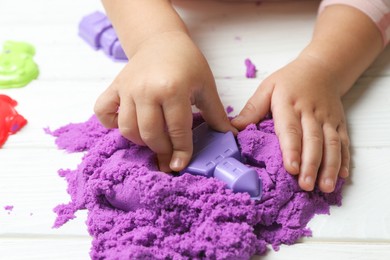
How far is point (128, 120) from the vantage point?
625 mm

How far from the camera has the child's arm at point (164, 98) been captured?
61 centimetres

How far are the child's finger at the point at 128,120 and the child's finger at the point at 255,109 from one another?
0.45 ft

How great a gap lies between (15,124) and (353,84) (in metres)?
0.49

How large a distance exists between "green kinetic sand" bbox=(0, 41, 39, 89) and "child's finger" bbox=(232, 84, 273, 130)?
0.34 meters

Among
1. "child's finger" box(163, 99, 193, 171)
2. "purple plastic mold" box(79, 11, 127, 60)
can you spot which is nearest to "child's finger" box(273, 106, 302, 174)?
"child's finger" box(163, 99, 193, 171)

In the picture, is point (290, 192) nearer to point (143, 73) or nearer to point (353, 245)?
point (353, 245)

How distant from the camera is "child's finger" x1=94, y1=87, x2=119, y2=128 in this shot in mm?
654

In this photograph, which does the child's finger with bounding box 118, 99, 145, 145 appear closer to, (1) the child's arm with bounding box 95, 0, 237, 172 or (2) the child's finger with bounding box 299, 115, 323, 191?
(1) the child's arm with bounding box 95, 0, 237, 172

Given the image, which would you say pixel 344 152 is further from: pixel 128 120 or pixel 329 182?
pixel 128 120

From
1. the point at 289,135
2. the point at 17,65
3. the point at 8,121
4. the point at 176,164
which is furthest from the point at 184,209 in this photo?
the point at 17,65

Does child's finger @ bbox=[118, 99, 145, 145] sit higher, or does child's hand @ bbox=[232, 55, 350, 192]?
child's finger @ bbox=[118, 99, 145, 145]

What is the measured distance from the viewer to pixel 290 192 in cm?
61

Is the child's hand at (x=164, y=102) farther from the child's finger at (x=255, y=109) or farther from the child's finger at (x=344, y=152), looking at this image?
the child's finger at (x=344, y=152)

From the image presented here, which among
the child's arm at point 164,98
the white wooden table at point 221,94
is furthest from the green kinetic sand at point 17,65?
the child's arm at point 164,98
